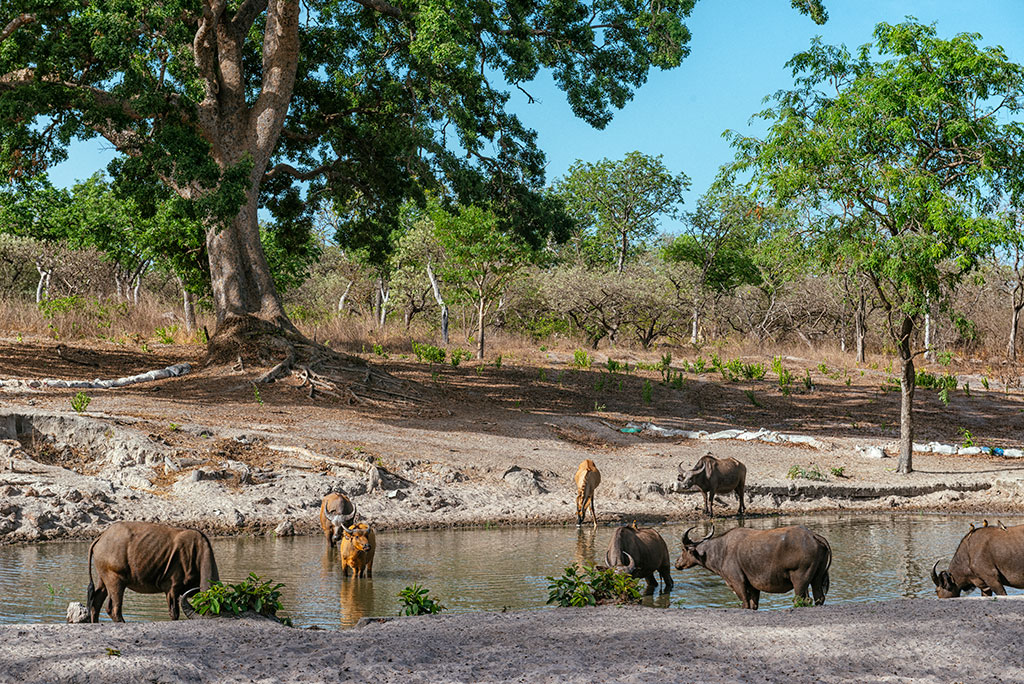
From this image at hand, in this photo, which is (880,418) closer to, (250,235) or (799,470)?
(799,470)

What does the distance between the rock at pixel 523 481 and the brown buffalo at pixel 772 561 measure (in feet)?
21.2

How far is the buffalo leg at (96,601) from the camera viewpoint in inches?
322

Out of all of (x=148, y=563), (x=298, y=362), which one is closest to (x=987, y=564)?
(x=148, y=563)

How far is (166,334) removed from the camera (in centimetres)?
2909

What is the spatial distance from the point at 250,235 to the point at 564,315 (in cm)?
2338

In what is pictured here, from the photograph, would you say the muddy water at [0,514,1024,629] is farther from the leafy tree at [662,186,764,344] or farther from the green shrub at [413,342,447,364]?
the leafy tree at [662,186,764,344]

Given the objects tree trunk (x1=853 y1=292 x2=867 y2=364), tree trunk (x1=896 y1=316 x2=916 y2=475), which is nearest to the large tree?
tree trunk (x1=896 y1=316 x2=916 y2=475)

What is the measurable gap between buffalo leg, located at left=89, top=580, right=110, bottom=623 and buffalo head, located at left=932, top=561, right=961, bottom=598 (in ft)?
24.7

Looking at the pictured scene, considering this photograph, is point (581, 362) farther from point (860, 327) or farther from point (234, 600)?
point (234, 600)

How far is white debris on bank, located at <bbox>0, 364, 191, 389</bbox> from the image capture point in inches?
777

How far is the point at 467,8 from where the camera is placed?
19.6 metres

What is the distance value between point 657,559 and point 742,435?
11886 mm

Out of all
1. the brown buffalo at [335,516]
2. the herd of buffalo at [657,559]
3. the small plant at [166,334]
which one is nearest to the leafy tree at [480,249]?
the small plant at [166,334]

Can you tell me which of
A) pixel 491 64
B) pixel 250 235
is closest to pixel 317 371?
pixel 250 235
